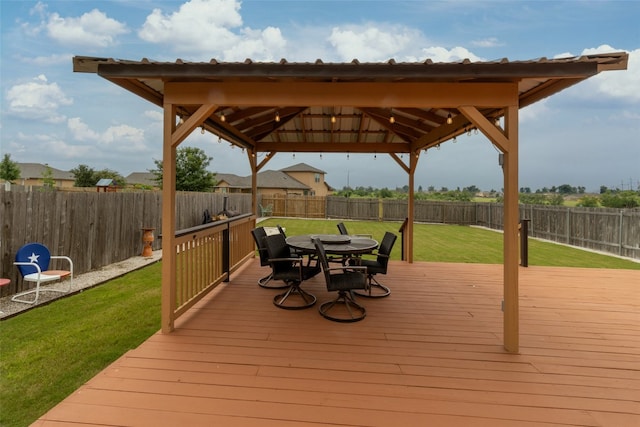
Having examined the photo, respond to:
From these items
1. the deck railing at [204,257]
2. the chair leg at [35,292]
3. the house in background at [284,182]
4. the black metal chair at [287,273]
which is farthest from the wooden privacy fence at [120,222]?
the house in background at [284,182]

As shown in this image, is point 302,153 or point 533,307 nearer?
point 533,307

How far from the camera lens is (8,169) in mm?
25375

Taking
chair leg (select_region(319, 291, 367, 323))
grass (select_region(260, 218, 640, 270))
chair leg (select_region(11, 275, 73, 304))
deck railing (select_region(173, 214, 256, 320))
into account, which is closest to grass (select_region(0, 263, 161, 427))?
chair leg (select_region(11, 275, 73, 304))

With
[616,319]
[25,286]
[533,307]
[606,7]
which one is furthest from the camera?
[606,7]

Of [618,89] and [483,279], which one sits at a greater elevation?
[618,89]

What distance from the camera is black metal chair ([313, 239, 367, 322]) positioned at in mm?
3693

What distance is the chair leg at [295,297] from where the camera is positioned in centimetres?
414

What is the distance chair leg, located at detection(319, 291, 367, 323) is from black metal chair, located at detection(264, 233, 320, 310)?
0.27 meters

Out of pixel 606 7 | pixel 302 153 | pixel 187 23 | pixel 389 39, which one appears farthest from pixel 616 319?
pixel 187 23

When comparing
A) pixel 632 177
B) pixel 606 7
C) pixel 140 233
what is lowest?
pixel 140 233

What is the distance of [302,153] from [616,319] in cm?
628

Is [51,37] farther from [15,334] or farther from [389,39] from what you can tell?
[15,334]

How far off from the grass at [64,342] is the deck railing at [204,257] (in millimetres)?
519

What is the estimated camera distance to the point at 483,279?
570 centimetres
